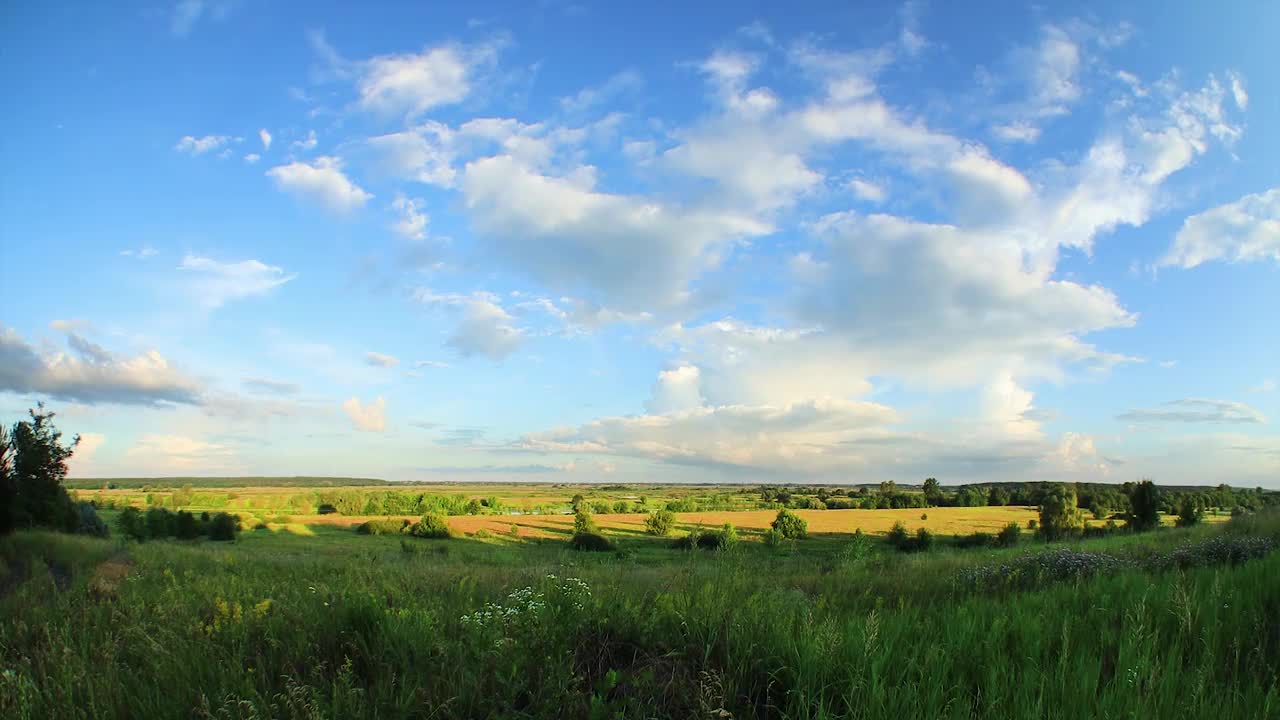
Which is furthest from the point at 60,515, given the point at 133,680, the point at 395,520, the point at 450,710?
the point at 395,520

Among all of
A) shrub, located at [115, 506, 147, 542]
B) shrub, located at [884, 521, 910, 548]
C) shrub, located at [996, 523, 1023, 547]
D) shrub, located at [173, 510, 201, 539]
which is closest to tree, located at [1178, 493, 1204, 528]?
shrub, located at [996, 523, 1023, 547]

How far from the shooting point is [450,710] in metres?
→ 3.21

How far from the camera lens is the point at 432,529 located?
85438 mm

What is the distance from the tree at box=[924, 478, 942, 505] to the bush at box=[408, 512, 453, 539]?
110 meters

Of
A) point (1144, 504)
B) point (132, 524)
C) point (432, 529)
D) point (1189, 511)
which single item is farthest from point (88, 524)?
point (1189, 511)

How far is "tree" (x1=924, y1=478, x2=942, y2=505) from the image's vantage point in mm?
144750

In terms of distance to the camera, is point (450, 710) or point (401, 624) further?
point (401, 624)

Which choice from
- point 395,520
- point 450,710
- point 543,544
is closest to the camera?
point 450,710

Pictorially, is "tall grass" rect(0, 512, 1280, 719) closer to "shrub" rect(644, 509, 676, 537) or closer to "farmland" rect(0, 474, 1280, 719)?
"farmland" rect(0, 474, 1280, 719)

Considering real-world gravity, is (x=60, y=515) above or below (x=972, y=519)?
above

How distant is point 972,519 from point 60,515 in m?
108

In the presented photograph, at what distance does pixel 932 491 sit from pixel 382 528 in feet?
447

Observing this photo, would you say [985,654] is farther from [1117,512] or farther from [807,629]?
[1117,512]

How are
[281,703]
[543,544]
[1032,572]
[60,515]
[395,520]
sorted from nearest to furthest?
[281,703] < [1032,572] < [60,515] < [543,544] < [395,520]
